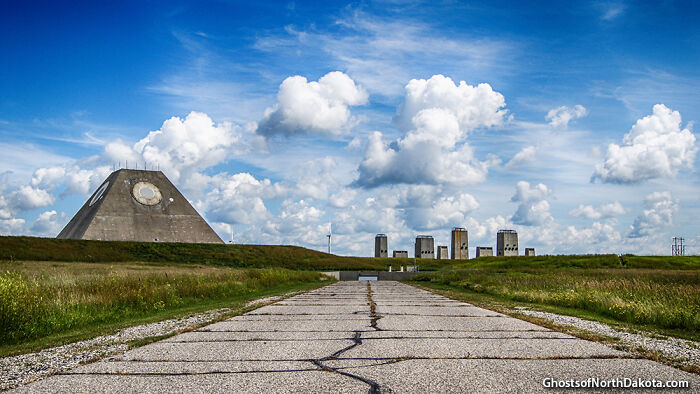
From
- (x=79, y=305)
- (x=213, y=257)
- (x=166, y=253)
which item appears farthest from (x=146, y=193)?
(x=79, y=305)

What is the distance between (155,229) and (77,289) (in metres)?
79.8

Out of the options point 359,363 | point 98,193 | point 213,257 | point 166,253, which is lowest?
point 213,257

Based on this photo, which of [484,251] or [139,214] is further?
[484,251]

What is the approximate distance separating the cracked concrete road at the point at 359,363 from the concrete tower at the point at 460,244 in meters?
120

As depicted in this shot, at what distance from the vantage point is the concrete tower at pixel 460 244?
128625 mm

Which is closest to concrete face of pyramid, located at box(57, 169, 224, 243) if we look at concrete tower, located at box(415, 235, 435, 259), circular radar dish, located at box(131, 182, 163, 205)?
circular radar dish, located at box(131, 182, 163, 205)

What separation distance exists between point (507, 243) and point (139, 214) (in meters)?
79.6

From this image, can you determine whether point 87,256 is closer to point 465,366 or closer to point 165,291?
point 165,291

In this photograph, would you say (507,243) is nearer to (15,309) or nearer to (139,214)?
(139,214)

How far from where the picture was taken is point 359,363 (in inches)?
282

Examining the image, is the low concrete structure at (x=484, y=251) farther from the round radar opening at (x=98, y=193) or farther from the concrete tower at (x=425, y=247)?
the round radar opening at (x=98, y=193)

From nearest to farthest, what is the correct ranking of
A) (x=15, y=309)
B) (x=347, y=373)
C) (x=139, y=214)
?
(x=347, y=373) < (x=15, y=309) < (x=139, y=214)

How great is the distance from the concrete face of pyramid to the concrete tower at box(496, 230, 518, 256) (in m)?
64.3

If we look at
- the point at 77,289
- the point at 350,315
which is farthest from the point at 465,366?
the point at 77,289
